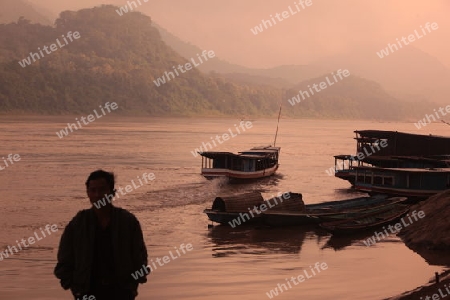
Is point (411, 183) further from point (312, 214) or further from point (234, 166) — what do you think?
point (234, 166)

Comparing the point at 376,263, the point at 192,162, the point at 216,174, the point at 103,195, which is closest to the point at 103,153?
the point at 192,162

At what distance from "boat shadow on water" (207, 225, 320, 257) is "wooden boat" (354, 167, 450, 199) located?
9244mm

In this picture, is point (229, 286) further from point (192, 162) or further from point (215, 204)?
point (192, 162)

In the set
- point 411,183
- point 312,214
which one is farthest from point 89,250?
point 411,183

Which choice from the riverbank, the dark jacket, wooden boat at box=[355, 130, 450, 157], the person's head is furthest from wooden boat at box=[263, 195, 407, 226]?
the person's head

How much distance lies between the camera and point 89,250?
6.30 metres

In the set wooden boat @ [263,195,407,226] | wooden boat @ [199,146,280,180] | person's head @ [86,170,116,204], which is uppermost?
person's head @ [86,170,116,204]

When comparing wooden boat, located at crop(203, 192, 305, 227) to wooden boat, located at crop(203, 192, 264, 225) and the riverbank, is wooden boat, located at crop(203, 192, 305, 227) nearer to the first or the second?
wooden boat, located at crop(203, 192, 264, 225)

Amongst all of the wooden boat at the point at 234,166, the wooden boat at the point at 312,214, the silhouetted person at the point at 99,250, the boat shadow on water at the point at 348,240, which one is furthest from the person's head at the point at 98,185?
the wooden boat at the point at 234,166

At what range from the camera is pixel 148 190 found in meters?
43.3

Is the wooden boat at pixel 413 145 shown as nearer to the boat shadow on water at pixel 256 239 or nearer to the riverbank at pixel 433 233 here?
the riverbank at pixel 433 233

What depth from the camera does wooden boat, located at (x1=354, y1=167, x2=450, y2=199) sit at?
34375 mm

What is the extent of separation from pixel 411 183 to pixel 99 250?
101ft

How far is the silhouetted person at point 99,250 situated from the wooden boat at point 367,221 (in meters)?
19.0
